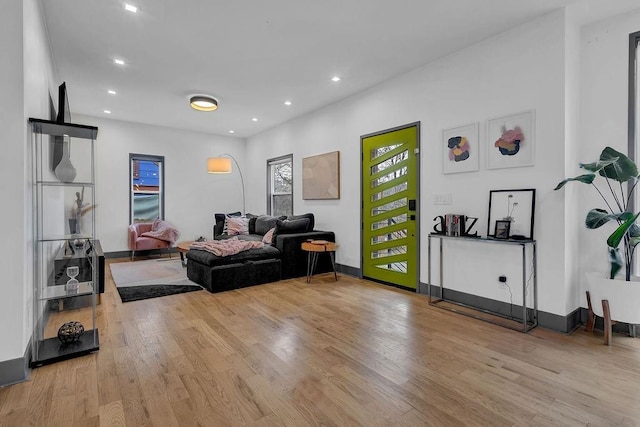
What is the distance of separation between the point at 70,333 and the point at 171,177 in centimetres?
521

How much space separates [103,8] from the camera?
2.74m

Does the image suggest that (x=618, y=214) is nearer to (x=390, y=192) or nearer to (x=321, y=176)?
(x=390, y=192)

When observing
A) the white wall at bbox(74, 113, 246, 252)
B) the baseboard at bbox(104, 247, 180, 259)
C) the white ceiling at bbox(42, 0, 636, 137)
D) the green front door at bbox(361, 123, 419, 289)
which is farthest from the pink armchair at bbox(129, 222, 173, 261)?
the green front door at bbox(361, 123, 419, 289)

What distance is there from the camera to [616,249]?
2592mm

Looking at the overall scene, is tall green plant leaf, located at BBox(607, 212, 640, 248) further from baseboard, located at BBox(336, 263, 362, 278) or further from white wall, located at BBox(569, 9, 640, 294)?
baseboard, located at BBox(336, 263, 362, 278)

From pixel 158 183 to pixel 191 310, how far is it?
4.67 metres

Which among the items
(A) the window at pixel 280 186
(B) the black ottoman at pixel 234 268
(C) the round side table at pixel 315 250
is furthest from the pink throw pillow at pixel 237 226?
(C) the round side table at pixel 315 250

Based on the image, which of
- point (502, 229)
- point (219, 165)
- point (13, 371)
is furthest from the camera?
point (219, 165)

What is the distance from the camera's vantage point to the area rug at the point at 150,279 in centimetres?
400

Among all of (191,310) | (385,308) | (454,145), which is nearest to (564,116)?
(454,145)

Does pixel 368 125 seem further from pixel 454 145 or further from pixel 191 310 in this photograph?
pixel 191 310

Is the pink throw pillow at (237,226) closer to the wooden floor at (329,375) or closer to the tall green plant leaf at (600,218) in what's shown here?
the wooden floor at (329,375)

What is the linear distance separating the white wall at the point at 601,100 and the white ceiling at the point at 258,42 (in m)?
0.56

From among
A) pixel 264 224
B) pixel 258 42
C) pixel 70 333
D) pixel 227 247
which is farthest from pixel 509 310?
pixel 264 224
